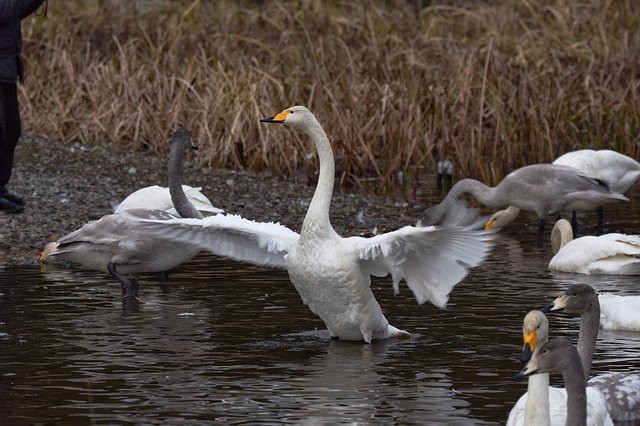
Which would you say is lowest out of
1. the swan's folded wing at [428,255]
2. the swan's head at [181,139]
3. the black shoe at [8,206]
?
the swan's folded wing at [428,255]

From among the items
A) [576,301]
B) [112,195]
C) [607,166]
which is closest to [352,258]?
[576,301]

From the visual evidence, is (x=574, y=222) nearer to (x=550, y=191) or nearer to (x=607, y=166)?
(x=550, y=191)

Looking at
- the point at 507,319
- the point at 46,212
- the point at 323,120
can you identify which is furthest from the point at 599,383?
the point at 323,120

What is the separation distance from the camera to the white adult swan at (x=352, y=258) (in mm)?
7168

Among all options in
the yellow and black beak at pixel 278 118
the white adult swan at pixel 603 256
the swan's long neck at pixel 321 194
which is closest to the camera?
the swan's long neck at pixel 321 194

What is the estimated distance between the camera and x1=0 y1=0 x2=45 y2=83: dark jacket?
37.2ft

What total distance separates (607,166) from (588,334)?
24.3ft

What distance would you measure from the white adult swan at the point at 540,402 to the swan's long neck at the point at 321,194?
200 cm

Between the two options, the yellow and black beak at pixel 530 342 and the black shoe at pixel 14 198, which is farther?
the black shoe at pixel 14 198

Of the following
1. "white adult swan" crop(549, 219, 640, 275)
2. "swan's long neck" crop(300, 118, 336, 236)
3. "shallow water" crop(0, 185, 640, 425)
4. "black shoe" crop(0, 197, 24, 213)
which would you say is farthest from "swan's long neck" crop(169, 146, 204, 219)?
"white adult swan" crop(549, 219, 640, 275)

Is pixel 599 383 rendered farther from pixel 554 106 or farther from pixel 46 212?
pixel 554 106

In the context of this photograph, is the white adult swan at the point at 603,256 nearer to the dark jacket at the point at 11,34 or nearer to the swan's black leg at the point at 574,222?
the swan's black leg at the point at 574,222

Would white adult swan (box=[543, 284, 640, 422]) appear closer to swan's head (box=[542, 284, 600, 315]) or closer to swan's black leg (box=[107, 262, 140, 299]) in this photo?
swan's head (box=[542, 284, 600, 315])

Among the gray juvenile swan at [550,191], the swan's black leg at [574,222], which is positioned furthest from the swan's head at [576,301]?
the swan's black leg at [574,222]
